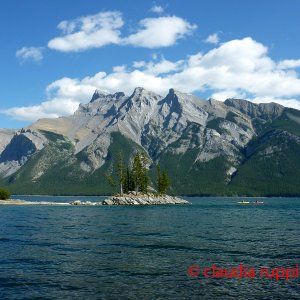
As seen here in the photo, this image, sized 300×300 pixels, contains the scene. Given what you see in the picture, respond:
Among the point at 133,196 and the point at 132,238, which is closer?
the point at 132,238

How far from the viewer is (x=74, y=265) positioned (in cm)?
3856

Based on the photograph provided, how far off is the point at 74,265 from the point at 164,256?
413 inches

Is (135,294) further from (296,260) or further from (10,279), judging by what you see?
(296,260)

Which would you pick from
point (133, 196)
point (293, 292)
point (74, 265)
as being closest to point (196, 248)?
point (74, 265)

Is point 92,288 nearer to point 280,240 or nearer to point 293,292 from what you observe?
point 293,292

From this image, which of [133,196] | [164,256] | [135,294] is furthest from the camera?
[133,196]

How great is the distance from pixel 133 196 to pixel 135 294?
169 m

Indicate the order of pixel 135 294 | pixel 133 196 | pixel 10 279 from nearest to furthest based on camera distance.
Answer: pixel 135 294 → pixel 10 279 → pixel 133 196

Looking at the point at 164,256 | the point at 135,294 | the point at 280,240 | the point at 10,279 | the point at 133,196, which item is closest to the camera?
the point at 135,294

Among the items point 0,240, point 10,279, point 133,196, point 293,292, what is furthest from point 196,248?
point 133,196

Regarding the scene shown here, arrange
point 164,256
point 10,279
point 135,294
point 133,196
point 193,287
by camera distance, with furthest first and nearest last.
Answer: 1. point 133,196
2. point 164,256
3. point 10,279
4. point 193,287
5. point 135,294

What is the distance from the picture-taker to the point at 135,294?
28.4 metres

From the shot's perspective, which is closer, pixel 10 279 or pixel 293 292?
pixel 293 292

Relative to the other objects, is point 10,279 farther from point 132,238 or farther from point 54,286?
point 132,238
